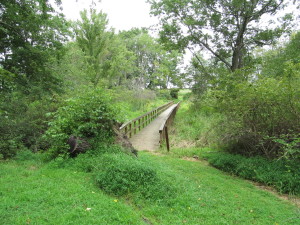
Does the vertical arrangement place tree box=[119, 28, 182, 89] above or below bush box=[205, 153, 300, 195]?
above

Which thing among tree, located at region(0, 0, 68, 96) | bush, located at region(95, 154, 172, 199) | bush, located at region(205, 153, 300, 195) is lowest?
bush, located at region(205, 153, 300, 195)

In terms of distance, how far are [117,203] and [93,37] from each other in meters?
12.3

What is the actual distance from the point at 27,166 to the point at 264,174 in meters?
6.32

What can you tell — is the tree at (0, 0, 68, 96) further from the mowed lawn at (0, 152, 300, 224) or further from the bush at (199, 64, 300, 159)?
the bush at (199, 64, 300, 159)

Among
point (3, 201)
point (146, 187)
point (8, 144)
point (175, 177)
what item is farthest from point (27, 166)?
point (175, 177)

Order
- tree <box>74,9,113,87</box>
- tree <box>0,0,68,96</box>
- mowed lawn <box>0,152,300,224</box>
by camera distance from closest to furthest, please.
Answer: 1. mowed lawn <box>0,152,300,224</box>
2. tree <box>0,0,68,96</box>
3. tree <box>74,9,113,87</box>

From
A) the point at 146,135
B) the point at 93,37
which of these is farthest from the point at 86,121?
the point at 93,37

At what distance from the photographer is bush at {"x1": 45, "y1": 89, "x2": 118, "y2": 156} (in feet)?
20.0

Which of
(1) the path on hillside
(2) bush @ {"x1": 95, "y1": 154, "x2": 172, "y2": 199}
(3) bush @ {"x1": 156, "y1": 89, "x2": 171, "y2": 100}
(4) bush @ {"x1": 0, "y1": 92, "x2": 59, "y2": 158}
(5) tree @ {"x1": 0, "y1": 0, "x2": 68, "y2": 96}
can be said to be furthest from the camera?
(3) bush @ {"x1": 156, "y1": 89, "x2": 171, "y2": 100}

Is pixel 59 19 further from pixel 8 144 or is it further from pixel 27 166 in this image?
pixel 27 166

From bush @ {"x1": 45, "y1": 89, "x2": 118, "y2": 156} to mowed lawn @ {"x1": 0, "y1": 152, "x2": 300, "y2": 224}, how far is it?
97 centimetres

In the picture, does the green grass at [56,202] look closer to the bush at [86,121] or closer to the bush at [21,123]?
the bush at [86,121]

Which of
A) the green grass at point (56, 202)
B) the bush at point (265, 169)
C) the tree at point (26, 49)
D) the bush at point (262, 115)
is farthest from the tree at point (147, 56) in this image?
the green grass at point (56, 202)

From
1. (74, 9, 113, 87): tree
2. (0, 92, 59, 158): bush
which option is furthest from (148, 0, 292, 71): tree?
(0, 92, 59, 158): bush
